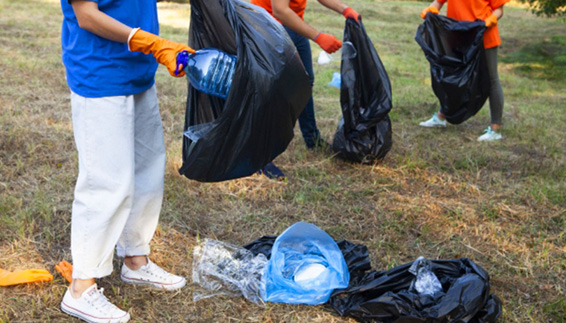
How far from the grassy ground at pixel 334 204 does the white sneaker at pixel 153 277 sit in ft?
0.13

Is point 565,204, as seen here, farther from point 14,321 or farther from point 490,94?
point 14,321

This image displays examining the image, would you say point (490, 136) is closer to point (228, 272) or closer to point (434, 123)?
point (434, 123)

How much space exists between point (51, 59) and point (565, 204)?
5579 millimetres

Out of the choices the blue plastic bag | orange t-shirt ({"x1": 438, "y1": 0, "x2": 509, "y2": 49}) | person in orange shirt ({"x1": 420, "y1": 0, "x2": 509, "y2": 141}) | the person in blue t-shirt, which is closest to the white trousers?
the person in blue t-shirt

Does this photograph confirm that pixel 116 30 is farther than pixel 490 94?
No

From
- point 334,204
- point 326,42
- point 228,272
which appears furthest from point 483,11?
point 228,272

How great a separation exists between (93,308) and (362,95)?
2.20 meters

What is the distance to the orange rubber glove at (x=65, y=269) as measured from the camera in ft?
7.45

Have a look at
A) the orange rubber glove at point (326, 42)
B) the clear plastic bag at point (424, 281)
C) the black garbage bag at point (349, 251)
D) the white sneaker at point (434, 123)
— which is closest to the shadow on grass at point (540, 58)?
the white sneaker at point (434, 123)

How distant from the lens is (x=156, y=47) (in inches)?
72.0

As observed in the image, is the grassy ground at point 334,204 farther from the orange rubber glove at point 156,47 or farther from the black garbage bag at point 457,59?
the orange rubber glove at point 156,47

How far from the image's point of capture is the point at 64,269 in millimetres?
2318

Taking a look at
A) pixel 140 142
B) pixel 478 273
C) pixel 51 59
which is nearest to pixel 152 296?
pixel 140 142

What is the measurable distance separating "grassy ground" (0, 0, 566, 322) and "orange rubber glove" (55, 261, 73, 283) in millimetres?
46
